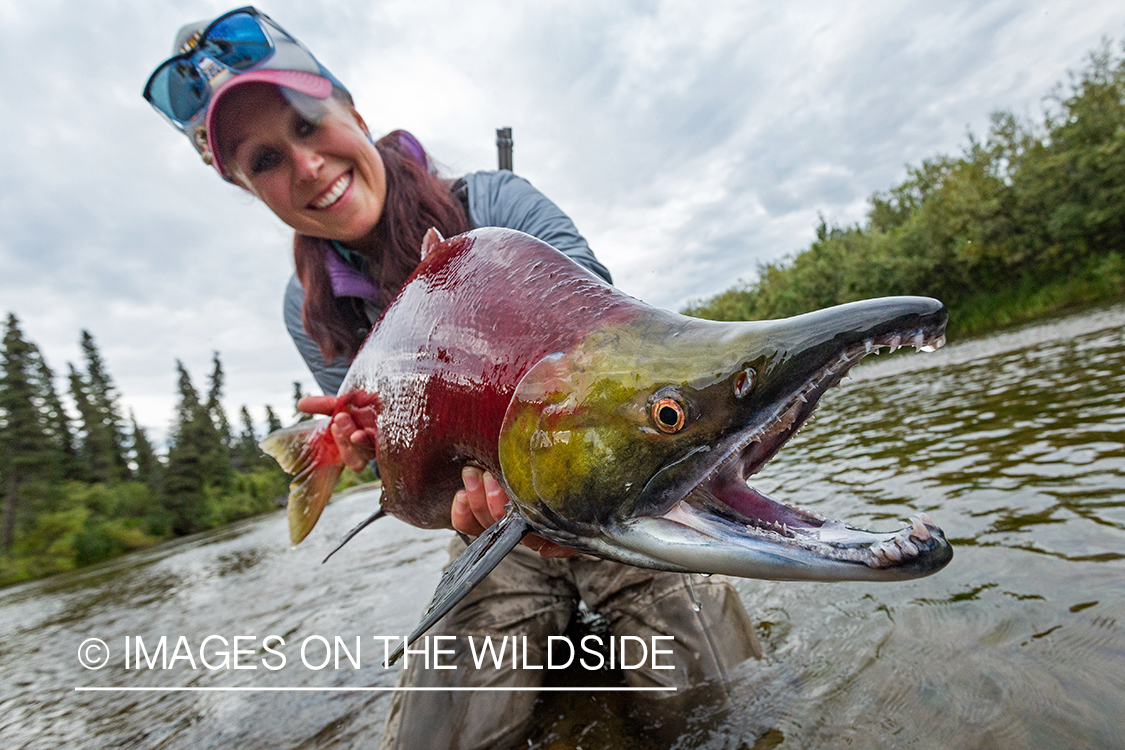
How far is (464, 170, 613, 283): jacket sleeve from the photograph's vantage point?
91.2 inches

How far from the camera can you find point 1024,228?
27.4 m

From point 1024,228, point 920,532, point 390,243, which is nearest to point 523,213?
point 390,243

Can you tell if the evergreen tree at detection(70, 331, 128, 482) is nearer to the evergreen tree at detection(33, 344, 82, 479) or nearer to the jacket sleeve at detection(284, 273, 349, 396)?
the evergreen tree at detection(33, 344, 82, 479)

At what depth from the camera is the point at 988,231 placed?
2806 centimetres

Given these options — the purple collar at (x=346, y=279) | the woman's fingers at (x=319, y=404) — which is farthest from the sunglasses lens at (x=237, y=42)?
the woman's fingers at (x=319, y=404)

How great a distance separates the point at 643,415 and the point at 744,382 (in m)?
0.22

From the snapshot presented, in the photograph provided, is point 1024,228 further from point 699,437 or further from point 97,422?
point 97,422

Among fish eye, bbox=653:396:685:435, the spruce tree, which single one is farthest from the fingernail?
the spruce tree

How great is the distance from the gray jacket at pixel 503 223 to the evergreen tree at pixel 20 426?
40.3 metres

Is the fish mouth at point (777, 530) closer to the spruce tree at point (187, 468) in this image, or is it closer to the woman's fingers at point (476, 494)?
the woman's fingers at point (476, 494)

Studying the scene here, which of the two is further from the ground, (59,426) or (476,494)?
(59,426)

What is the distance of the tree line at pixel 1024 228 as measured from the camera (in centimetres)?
2411

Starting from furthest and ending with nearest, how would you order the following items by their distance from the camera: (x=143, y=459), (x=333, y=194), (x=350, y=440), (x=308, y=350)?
(x=143, y=459) < (x=308, y=350) < (x=333, y=194) < (x=350, y=440)

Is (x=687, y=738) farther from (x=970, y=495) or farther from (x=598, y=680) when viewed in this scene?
(x=970, y=495)
